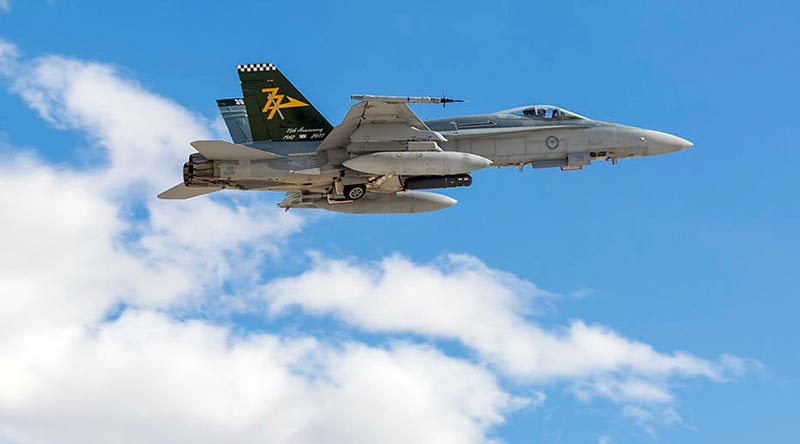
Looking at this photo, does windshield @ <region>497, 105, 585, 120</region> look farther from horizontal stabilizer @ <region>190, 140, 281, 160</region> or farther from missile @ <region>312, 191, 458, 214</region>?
horizontal stabilizer @ <region>190, 140, 281, 160</region>

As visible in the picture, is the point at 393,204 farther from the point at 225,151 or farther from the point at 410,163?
the point at 225,151

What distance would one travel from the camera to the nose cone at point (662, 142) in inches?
1503

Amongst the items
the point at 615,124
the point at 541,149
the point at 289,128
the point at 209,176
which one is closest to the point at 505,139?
the point at 541,149

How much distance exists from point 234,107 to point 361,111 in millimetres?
6313

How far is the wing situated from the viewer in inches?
1336

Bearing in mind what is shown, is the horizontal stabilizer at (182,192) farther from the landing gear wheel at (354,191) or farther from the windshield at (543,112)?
the windshield at (543,112)

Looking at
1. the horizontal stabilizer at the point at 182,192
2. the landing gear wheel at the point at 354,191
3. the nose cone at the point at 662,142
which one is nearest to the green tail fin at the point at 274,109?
the landing gear wheel at the point at 354,191

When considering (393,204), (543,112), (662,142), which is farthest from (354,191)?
(662,142)

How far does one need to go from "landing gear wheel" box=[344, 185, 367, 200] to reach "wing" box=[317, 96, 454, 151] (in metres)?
1.54

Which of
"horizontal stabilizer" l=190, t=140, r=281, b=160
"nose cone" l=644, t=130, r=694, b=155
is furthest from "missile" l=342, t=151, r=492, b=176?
"nose cone" l=644, t=130, r=694, b=155

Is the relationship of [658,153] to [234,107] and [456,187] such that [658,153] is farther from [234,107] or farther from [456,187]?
[234,107]

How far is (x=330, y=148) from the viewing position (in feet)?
115

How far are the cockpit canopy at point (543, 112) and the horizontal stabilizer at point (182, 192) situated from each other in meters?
9.70

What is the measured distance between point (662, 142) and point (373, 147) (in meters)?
9.91
